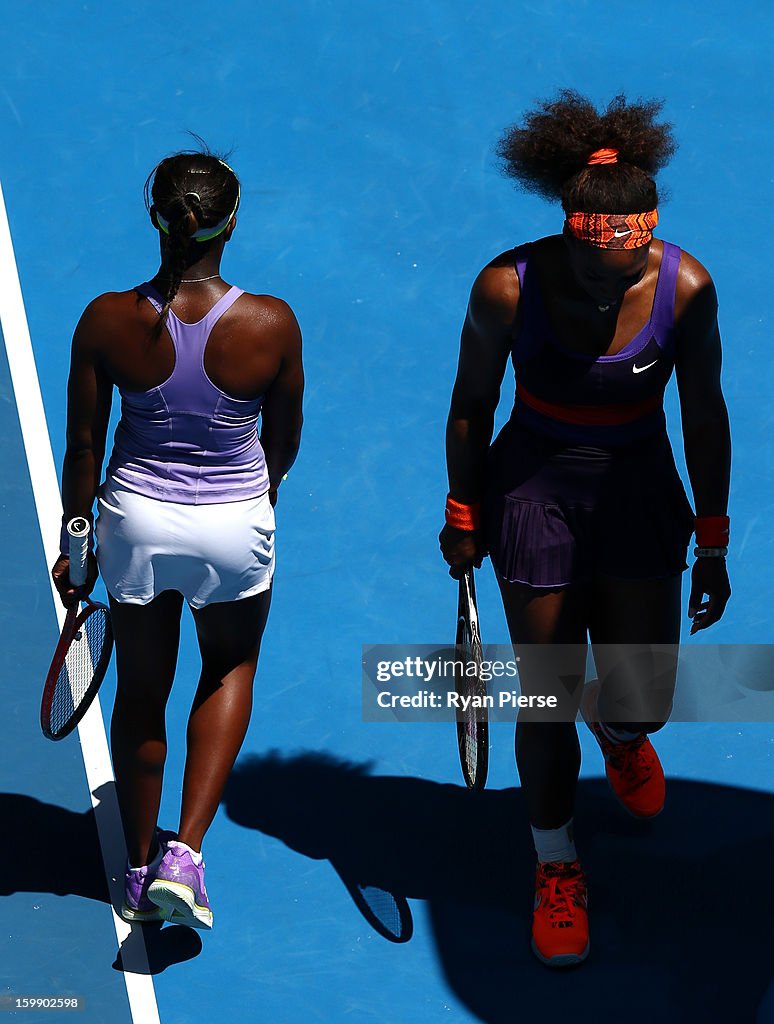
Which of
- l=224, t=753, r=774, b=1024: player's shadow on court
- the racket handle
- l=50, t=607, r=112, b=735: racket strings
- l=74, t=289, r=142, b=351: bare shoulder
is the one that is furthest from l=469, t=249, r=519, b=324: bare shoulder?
l=224, t=753, r=774, b=1024: player's shadow on court

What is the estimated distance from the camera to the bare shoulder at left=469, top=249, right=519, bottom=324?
3.99 m

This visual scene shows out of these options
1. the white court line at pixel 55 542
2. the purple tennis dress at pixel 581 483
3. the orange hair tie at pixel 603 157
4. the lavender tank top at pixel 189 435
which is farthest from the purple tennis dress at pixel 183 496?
the white court line at pixel 55 542

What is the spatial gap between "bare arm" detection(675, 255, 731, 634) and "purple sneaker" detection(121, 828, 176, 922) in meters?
1.86

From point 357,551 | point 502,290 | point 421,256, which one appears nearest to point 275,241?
point 421,256

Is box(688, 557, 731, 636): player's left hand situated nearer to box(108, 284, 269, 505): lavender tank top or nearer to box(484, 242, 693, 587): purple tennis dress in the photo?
box(484, 242, 693, 587): purple tennis dress

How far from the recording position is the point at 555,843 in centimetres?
464

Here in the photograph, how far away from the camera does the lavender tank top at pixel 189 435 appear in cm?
400

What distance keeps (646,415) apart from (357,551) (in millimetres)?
2114

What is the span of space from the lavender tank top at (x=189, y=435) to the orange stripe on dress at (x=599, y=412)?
82cm

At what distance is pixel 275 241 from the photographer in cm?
745

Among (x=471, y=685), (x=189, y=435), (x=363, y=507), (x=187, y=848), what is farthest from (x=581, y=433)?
(x=363, y=507)

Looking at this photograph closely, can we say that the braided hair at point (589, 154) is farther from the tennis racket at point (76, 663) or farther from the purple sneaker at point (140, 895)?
the purple sneaker at point (140, 895)

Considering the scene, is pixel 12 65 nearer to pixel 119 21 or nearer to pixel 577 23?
pixel 119 21

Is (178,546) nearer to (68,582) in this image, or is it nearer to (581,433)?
(68,582)
